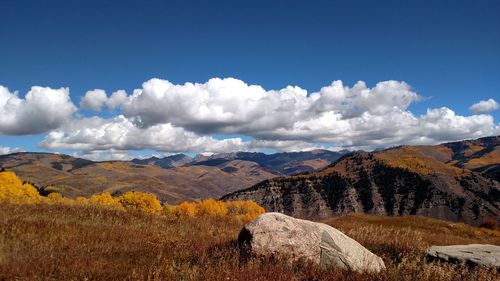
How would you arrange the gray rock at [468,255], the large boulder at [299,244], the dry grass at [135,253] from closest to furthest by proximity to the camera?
1. the dry grass at [135,253]
2. the large boulder at [299,244]
3. the gray rock at [468,255]

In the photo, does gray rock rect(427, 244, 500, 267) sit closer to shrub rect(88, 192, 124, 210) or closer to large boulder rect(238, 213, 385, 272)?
large boulder rect(238, 213, 385, 272)

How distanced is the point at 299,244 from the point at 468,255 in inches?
292

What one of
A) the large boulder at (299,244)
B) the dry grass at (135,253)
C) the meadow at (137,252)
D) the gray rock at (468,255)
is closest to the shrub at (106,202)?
the meadow at (137,252)

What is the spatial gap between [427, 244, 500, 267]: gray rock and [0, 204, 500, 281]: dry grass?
61cm

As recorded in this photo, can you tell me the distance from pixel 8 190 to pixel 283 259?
7839 centimetres

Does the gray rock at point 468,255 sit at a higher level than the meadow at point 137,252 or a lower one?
lower

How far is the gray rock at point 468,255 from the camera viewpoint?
46.4ft

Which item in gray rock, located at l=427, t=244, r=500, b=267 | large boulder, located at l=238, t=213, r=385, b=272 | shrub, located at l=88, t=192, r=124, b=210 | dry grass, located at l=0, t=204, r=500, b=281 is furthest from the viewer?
shrub, located at l=88, t=192, r=124, b=210

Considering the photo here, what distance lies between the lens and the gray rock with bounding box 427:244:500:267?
14.1 meters

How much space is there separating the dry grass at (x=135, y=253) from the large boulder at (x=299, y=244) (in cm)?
55

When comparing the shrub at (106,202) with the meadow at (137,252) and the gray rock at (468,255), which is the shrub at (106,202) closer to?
the meadow at (137,252)

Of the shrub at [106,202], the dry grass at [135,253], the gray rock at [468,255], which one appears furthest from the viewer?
the shrub at [106,202]

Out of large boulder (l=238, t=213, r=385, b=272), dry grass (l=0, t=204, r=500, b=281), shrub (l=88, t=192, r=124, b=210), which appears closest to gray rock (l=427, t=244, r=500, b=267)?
dry grass (l=0, t=204, r=500, b=281)

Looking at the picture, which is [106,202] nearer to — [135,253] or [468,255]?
[135,253]
